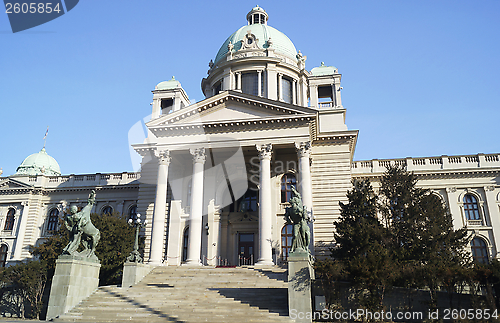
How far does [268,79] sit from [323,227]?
56.9 ft

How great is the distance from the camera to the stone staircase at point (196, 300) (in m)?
17.3

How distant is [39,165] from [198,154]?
33.4 meters

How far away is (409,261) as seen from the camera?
67.2 ft

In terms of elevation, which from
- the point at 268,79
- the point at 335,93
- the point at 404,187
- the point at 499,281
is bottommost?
the point at 499,281

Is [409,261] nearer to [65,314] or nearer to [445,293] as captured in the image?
[445,293]

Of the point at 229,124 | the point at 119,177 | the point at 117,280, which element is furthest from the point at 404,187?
the point at 119,177

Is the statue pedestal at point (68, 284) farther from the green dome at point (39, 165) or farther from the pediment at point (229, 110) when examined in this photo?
the green dome at point (39, 165)

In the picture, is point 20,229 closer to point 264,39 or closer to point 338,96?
point 264,39

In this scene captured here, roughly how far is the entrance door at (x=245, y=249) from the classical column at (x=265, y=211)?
18.3ft

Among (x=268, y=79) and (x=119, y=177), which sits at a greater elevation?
(x=268, y=79)

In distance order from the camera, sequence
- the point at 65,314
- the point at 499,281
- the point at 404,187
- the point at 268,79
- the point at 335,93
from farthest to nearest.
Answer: the point at 268,79 → the point at 335,93 → the point at 404,187 → the point at 65,314 → the point at 499,281

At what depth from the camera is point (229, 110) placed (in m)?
30.3

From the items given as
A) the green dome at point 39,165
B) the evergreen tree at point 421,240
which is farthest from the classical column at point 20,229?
the evergreen tree at point 421,240

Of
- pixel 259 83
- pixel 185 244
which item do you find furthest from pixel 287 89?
pixel 185 244
